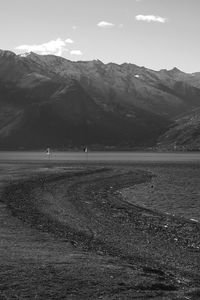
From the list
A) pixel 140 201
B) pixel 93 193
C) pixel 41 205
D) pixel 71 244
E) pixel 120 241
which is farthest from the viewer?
pixel 93 193

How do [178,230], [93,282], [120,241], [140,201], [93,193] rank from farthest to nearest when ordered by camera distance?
[93,193]
[140,201]
[178,230]
[120,241]
[93,282]

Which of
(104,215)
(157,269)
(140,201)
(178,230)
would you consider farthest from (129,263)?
(140,201)

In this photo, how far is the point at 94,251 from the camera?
3212 cm

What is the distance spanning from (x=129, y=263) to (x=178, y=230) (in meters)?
16.0

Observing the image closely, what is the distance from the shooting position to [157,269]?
1084 inches

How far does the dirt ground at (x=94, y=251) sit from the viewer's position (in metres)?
22.9

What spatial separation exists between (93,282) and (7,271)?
176 inches

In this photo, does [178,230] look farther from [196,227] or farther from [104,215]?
[104,215]

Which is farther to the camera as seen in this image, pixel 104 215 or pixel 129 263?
pixel 104 215

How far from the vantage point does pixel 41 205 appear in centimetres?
5684

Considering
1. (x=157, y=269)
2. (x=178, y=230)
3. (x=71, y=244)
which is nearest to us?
(x=157, y=269)

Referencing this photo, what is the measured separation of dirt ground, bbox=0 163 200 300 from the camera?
900 inches

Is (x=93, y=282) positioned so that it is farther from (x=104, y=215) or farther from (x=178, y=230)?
(x=104, y=215)

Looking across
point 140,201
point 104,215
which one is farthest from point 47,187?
point 104,215
